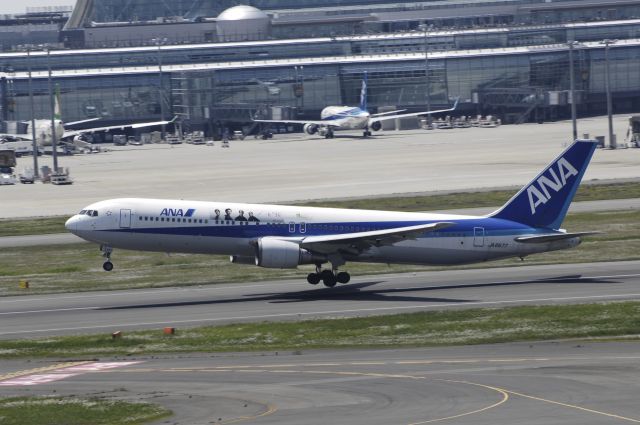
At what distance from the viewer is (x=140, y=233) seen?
67438mm

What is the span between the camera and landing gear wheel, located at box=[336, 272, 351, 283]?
69.0 meters

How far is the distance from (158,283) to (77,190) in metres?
69.3

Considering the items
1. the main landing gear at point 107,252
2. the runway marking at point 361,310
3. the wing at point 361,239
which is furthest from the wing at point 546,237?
the main landing gear at point 107,252

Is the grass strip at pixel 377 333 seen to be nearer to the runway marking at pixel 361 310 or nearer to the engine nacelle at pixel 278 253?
the runway marking at pixel 361 310

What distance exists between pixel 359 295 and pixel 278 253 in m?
4.77

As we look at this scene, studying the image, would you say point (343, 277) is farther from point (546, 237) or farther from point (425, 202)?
point (425, 202)

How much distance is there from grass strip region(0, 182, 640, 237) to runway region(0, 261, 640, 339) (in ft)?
111

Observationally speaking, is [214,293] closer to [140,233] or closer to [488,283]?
[140,233]

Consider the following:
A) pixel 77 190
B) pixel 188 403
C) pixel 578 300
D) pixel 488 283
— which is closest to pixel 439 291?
pixel 488 283

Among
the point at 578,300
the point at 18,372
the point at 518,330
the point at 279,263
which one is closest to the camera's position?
the point at 18,372

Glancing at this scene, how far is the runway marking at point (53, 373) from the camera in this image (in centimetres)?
4650

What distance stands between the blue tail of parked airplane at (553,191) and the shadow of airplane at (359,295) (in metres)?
3.35

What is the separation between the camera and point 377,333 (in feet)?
179

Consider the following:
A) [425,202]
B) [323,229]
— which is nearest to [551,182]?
[323,229]
